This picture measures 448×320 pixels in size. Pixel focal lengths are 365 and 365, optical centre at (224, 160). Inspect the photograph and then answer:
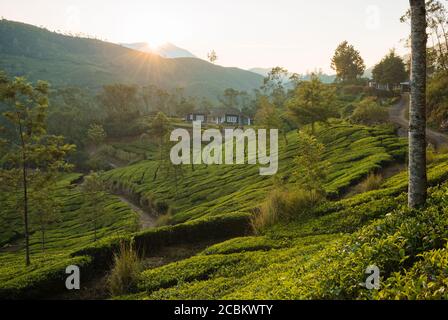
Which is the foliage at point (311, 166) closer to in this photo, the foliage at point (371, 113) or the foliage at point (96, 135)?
the foliage at point (371, 113)

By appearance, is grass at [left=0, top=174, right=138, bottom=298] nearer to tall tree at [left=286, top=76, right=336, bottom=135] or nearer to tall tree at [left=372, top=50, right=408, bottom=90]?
tall tree at [left=286, top=76, right=336, bottom=135]

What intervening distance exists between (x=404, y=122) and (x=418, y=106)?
52260 mm

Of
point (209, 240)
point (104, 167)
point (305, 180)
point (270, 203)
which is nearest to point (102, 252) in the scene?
point (209, 240)

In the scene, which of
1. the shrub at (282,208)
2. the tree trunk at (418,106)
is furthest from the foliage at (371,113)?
the tree trunk at (418,106)

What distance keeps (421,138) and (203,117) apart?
11818 centimetres

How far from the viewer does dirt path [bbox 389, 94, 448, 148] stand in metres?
40.6

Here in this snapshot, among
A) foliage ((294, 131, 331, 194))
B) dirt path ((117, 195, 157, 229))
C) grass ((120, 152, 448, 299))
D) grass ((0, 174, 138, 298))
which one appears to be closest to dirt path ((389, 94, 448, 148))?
foliage ((294, 131, 331, 194))

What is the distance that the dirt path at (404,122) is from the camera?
40562 mm

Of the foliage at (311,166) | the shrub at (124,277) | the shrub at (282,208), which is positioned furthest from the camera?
the foliage at (311,166)

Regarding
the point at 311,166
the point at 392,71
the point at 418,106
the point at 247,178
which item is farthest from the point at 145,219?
the point at 392,71

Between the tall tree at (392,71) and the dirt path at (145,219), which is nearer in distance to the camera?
the dirt path at (145,219)

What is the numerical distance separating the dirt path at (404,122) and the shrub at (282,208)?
2673cm
